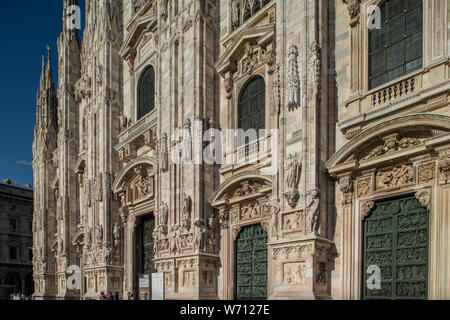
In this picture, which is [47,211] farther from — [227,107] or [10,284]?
[10,284]

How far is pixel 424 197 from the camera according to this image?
974 centimetres

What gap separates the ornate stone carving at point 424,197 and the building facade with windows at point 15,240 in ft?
172

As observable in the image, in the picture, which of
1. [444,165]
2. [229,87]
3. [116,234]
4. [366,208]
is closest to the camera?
[444,165]

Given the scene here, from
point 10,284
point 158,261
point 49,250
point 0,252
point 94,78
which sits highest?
Answer: point 94,78

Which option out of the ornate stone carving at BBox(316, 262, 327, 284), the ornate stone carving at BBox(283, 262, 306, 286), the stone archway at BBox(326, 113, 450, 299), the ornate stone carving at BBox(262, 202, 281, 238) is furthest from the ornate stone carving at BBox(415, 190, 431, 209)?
the ornate stone carving at BBox(262, 202, 281, 238)

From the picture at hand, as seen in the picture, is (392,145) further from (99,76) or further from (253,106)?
(99,76)

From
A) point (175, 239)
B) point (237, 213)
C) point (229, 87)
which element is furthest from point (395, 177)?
point (175, 239)

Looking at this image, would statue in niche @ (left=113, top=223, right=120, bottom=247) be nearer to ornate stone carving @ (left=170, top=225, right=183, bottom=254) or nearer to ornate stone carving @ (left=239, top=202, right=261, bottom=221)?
ornate stone carving @ (left=170, top=225, right=183, bottom=254)

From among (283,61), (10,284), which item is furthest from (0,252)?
(283,61)

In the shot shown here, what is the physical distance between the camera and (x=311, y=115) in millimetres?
11680

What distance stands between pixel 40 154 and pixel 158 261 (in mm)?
21099

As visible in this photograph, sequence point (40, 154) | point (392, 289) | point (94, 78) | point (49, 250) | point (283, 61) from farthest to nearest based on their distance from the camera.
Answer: point (40, 154), point (49, 250), point (94, 78), point (283, 61), point (392, 289)

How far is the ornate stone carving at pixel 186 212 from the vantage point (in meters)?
15.6

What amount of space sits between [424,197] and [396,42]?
13.8 feet
